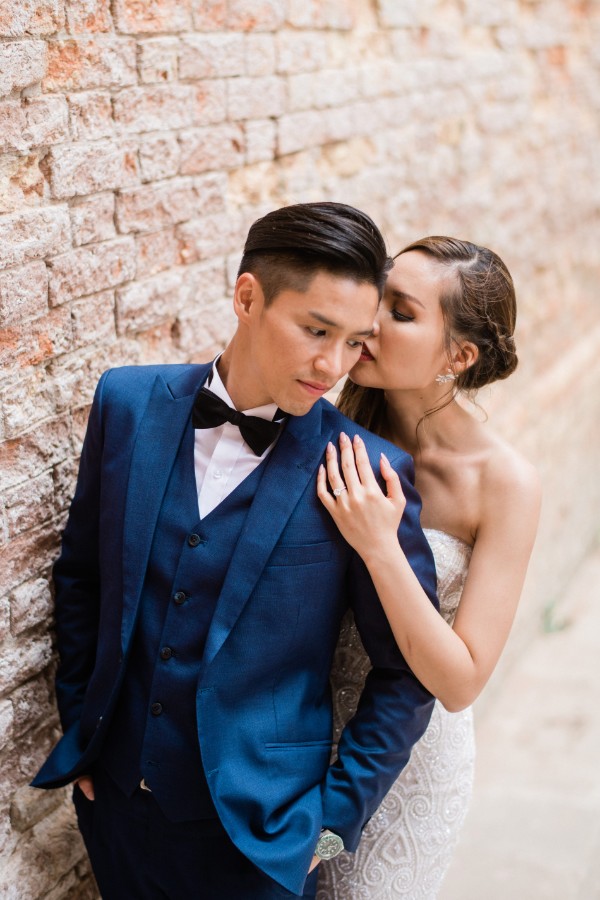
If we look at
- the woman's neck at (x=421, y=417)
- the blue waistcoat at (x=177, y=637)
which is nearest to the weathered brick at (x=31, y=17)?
the blue waistcoat at (x=177, y=637)

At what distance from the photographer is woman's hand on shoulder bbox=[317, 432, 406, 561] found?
222cm

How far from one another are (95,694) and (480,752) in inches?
150

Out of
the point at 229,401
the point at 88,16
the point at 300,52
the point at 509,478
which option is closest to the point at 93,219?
the point at 88,16

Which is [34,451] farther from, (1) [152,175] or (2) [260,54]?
(2) [260,54]

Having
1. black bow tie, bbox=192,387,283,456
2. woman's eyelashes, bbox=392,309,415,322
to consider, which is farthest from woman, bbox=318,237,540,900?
black bow tie, bbox=192,387,283,456

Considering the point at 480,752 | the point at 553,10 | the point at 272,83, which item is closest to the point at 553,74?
the point at 553,10

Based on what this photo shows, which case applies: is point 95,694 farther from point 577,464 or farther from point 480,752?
point 577,464

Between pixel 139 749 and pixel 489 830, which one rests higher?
pixel 139 749

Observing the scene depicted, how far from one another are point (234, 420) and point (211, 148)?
132 centimetres

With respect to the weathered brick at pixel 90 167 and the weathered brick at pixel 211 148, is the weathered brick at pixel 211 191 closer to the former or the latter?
the weathered brick at pixel 211 148

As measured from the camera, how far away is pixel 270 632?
7.42 feet

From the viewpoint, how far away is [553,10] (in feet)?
20.0

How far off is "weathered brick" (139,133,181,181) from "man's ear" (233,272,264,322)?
843mm

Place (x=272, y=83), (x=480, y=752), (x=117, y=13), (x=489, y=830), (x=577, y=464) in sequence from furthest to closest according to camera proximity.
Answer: (x=577, y=464) < (x=480, y=752) < (x=489, y=830) < (x=272, y=83) < (x=117, y=13)
